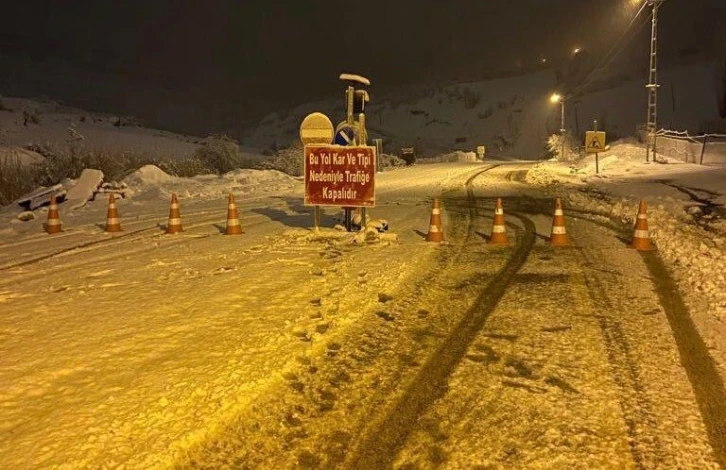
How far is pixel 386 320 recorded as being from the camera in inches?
224

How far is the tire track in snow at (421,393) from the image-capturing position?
331 cm

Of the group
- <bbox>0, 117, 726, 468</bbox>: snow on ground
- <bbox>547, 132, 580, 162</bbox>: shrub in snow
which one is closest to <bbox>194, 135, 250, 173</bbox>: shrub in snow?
<bbox>0, 117, 726, 468</bbox>: snow on ground

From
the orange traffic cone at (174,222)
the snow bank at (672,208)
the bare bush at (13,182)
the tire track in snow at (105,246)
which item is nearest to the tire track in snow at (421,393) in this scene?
the snow bank at (672,208)

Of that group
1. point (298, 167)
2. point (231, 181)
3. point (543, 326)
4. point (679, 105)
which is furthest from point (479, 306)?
point (679, 105)

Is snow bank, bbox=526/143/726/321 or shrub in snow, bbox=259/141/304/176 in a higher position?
shrub in snow, bbox=259/141/304/176

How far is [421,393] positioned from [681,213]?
36.5 ft

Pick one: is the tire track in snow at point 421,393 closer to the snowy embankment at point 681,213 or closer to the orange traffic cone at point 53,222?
the snowy embankment at point 681,213

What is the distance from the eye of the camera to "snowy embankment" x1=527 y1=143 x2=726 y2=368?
6.07m

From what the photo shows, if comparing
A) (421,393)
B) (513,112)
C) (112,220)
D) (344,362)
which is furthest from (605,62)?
(421,393)

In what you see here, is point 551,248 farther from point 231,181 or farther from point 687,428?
point 231,181

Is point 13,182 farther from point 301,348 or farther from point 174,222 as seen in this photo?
point 301,348

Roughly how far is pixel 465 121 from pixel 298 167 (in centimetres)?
8948

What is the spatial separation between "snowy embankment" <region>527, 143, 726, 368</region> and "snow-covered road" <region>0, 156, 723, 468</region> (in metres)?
0.44

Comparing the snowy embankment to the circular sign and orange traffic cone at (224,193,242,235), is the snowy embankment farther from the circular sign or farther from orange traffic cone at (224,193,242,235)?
orange traffic cone at (224,193,242,235)
